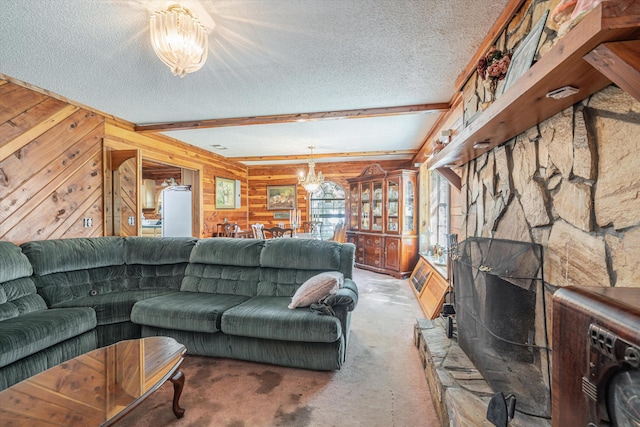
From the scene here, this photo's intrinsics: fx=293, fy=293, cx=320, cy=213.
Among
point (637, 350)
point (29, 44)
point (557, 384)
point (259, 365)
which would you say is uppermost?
point (29, 44)

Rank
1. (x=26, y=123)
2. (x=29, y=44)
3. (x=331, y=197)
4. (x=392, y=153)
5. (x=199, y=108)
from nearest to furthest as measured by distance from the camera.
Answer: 1. (x=29, y=44)
2. (x=26, y=123)
3. (x=199, y=108)
4. (x=392, y=153)
5. (x=331, y=197)

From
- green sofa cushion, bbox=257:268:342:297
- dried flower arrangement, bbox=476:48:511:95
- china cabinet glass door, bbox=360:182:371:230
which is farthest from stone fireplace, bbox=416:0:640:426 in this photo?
china cabinet glass door, bbox=360:182:371:230

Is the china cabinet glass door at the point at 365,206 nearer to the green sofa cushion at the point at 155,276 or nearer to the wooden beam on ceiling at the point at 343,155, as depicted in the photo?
the wooden beam on ceiling at the point at 343,155

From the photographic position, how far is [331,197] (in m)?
7.81

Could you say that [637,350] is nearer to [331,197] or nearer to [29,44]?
[29,44]

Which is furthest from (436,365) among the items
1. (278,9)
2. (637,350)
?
(278,9)

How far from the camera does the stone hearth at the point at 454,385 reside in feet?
4.27

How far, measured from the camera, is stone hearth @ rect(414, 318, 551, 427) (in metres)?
1.30

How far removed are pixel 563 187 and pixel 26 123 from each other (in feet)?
14.7

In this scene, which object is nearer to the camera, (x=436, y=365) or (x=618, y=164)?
(x=618, y=164)

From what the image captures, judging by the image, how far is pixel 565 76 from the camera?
0.98m

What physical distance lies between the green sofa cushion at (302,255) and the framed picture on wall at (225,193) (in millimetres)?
4167

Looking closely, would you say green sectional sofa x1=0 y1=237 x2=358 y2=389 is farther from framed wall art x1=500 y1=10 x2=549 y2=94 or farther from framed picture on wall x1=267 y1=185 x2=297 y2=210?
framed picture on wall x1=267 y1=185 x2=297 y2=210

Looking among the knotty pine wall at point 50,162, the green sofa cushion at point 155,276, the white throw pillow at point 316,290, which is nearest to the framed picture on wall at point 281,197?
the knotty pine wall at point 50,162
